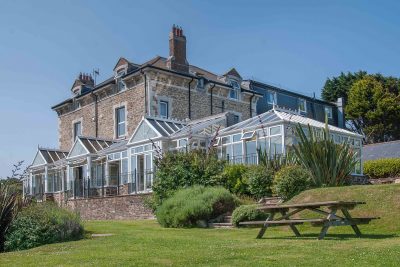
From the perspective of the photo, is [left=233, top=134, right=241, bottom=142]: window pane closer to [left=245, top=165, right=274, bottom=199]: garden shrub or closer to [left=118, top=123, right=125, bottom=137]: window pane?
[left=245, top=165, right=274, bottom=199]: garden shrub

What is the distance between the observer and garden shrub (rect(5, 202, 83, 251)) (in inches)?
491

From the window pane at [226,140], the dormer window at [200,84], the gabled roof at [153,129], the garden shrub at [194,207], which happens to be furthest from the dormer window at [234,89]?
the garden shrub at [194,207]

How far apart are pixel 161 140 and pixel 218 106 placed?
10.0 m

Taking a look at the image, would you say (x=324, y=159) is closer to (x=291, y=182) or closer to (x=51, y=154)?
(x=291, y=182)

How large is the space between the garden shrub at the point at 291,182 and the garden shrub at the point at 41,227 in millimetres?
6898

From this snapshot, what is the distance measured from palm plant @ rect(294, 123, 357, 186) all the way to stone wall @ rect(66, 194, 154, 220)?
7.38 metres

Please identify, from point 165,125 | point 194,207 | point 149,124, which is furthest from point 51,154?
point 194,207

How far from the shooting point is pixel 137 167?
2933 cm

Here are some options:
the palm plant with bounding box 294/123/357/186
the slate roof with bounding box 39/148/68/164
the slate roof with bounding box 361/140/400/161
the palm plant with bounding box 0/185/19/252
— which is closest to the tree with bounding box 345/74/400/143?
the slate roof with bounding box 361/140/400/161

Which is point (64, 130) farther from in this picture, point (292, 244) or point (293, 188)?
point (292, 244)

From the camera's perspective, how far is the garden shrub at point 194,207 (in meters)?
15.9

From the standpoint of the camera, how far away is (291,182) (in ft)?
56.7

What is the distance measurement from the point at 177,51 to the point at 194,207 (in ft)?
70.0

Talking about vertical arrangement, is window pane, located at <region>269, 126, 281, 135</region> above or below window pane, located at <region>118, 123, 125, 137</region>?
below
